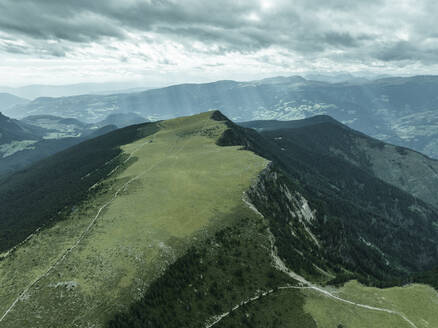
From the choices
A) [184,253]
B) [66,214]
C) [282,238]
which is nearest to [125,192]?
[66,214]

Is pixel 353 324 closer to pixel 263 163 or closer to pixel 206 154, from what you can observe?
pixel 263 163

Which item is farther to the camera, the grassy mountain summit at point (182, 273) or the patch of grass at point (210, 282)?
the patch of grass at point (210, 282)

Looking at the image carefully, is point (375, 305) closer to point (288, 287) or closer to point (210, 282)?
point (288, 287)


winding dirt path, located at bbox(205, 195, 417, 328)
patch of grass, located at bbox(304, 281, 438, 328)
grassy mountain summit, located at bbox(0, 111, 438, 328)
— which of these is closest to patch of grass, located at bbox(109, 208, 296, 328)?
grassy mountain summit, located at bbox(0, 111, 438, 328)

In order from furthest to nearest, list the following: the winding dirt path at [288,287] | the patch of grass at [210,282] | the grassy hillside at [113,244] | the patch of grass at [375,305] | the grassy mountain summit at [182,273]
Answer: the patch of grass at [375,305] → the winding dirt path at [288,287] → the patch of grass at [210,282] → the grassy mountain summit at [182,273] → the grassy hillside at [113,244]

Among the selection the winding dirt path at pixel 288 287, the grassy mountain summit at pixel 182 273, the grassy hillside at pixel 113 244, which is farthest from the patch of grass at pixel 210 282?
the grassy hillside at pixel 113 244

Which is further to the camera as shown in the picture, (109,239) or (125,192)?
(125,192)

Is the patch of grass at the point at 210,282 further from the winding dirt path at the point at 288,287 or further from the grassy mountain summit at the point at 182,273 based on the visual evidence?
the winding dirt path at the point at 288,287

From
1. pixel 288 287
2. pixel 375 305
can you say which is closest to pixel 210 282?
pixel 288 287

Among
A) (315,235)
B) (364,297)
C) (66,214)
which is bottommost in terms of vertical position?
(315,235)
